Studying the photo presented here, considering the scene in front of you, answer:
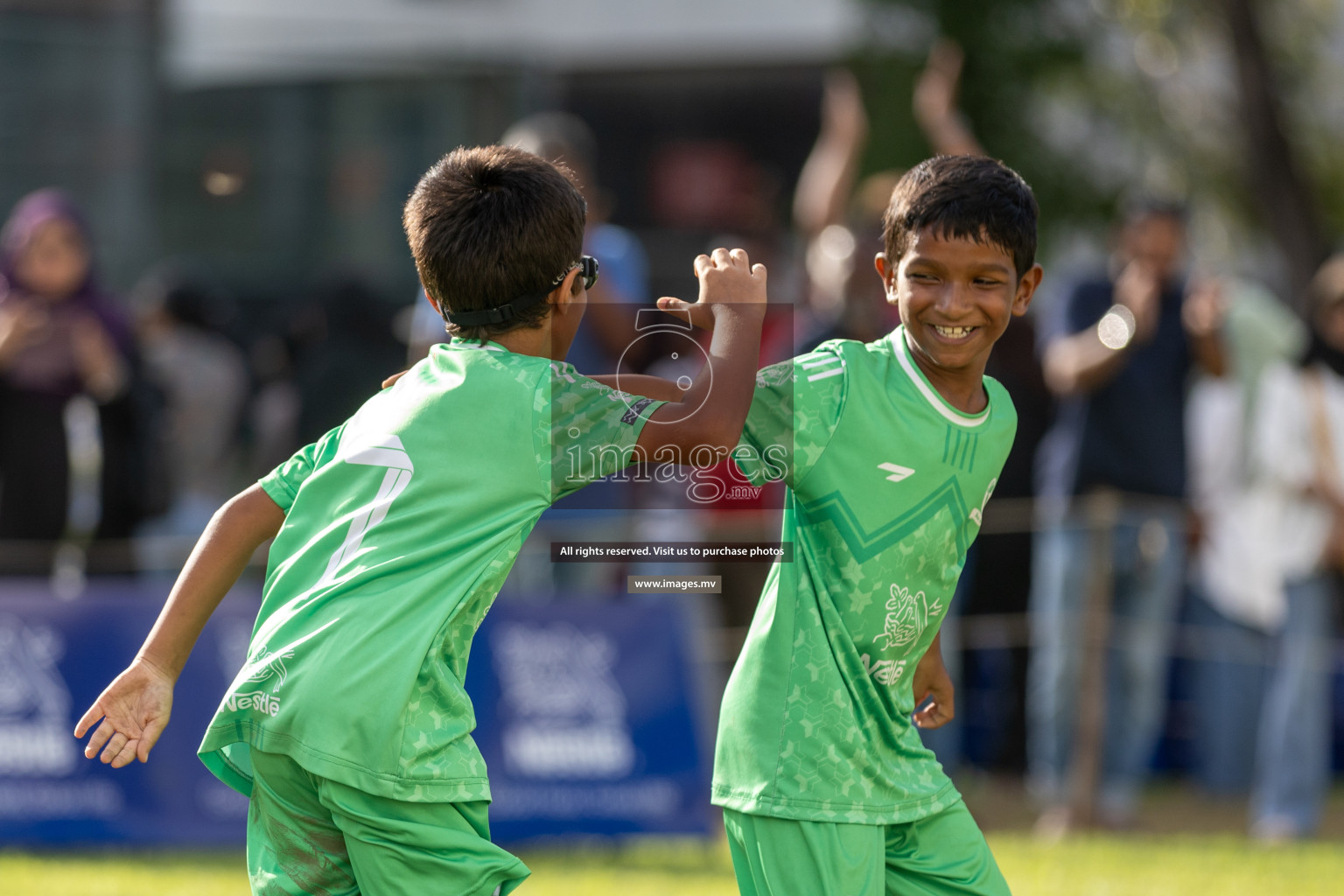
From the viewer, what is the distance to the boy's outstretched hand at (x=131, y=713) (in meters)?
2.72

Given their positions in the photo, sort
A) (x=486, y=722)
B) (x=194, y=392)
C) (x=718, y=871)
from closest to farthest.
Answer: (x=718, y=871) < (x=486, y=722) < (x=194, y=392)

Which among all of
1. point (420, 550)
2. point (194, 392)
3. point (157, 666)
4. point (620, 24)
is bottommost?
point (157, 666)

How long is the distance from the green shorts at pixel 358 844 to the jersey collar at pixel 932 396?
111 cm

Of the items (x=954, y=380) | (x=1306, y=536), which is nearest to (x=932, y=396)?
(x=954, y=380)

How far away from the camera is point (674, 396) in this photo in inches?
113

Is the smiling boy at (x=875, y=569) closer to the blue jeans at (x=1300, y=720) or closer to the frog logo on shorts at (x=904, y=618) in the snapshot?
the frog logo on shorts at (x=904, y=618)

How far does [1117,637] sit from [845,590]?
445 centimetres

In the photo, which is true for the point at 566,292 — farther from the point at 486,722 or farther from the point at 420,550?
the point at 486,722

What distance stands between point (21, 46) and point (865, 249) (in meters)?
8.19

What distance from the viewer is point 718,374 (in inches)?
109

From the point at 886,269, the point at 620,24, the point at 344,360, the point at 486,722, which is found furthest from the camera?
the point at 620,24

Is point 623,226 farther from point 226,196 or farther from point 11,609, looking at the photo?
point 11,609

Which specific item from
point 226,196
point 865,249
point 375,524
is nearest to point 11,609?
point 865,249

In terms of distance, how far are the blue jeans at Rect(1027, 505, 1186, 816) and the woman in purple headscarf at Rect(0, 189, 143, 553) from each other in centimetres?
414
